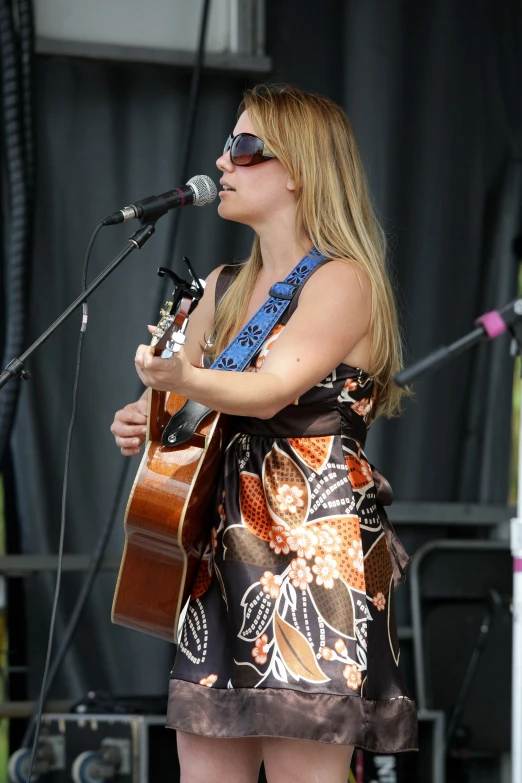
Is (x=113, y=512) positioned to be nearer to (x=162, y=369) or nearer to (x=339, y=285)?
(x=339, y=285)

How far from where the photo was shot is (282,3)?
432 centimetres

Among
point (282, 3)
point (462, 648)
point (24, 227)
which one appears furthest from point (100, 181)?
point (462, 648)

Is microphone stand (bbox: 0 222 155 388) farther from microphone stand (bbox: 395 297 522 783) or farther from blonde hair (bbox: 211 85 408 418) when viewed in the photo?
microphone stand (bbox: 395 297 522 783)

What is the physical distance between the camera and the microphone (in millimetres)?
2191

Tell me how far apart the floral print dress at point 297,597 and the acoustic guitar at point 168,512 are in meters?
0.04

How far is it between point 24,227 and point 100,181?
371 mm

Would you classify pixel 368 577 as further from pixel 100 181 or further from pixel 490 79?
pixel 490 79

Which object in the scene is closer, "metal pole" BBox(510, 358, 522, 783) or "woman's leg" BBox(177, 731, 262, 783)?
"metal pole" BBox(510, 358, 522, 783)

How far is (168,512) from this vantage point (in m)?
2.24

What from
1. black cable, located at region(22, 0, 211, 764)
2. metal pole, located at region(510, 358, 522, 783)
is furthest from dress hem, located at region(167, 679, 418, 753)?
black cable, located at region(22, 0, 211, 764)

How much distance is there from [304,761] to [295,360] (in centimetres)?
76

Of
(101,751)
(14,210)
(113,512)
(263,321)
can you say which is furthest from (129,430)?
(14,210)

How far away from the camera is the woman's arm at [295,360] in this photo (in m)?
1.93

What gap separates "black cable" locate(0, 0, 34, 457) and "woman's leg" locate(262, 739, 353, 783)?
2133 mm
